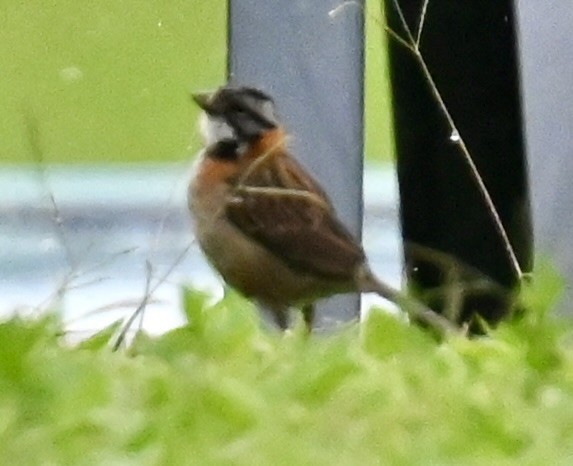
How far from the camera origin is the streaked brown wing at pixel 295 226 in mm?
1458

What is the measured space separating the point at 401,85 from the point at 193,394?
113 cm

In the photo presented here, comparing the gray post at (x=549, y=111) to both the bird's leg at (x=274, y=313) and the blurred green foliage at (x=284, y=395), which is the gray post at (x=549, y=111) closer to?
the bird's leg at (x=274, y=313)

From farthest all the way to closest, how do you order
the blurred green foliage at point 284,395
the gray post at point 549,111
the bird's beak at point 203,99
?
the bird's beak at point 203,99
the gray post at point 549,111
the blurred green foliage at point 284,395

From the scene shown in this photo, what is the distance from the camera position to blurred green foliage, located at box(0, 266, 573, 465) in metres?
0.49

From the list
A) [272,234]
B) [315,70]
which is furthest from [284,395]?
[315,70]

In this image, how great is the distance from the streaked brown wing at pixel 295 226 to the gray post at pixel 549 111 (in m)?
0.24

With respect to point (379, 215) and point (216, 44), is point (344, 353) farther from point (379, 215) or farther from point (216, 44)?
point (379, 215)

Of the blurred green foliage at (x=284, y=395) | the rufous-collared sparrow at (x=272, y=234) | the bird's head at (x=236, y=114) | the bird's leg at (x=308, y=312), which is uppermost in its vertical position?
the blurred green foliage at (x=284, y=395)

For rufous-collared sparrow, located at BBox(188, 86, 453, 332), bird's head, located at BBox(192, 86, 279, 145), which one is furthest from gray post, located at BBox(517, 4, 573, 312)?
bird's head, located at BBox(192, 86, 279, 145)

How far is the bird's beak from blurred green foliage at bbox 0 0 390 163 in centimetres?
10

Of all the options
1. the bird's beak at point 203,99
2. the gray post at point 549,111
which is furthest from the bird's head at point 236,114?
the gray post at point 549,111

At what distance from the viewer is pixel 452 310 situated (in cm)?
92

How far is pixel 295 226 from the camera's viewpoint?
1.48 m

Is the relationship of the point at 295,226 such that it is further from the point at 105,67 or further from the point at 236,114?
the point at 105,67
